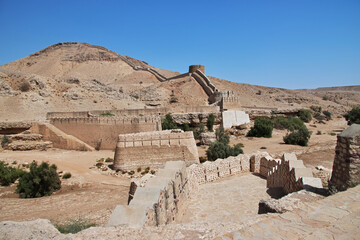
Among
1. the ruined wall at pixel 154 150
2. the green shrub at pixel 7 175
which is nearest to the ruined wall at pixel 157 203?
the ruined wall at pixel 154 150

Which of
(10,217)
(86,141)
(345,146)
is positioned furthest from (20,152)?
(345,146)

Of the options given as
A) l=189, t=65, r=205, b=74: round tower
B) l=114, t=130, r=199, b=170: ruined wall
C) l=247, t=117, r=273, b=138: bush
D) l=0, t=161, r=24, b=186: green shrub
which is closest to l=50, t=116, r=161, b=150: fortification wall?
l=114, t=130, r=199, b=170: ruined wall

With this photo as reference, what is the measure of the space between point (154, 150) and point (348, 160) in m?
8.88

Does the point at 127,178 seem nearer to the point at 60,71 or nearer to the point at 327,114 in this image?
the point at 327,114

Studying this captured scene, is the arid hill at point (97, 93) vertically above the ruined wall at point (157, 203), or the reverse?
the arid hill at point (97, 93)

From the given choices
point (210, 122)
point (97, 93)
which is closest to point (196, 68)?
point (97, 93)

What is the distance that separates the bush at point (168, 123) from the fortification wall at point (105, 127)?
13.3 feet

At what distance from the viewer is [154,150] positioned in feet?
39.4

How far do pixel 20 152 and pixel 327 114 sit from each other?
3589cm

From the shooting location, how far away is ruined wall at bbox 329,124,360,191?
409cm

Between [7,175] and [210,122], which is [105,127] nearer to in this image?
[7,175]

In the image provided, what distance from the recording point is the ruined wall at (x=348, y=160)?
161 inches

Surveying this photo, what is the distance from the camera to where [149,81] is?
50.3 m

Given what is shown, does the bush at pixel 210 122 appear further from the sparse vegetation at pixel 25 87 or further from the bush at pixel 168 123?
the sparse vegetation at pixel 25 87
